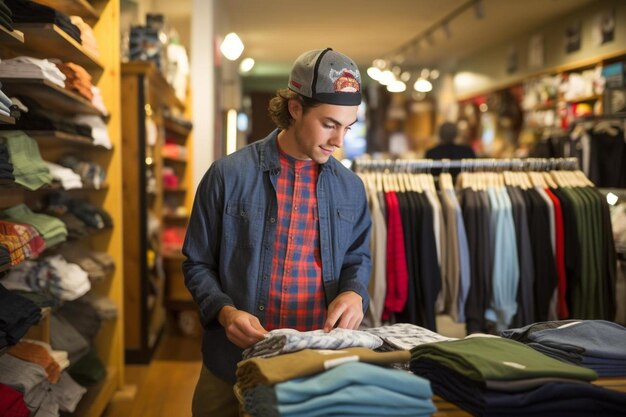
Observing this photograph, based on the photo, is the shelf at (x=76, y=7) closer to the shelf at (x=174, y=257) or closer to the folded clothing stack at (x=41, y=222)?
the folded clothing stack at (x=41, y=222)

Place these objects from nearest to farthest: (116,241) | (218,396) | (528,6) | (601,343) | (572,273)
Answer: (601,343), (218,396), (572,273), (116,241), (528,6)

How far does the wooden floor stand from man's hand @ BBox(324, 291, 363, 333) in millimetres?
2216

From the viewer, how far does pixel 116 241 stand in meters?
4.19

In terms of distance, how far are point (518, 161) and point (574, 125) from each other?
2.87 metres

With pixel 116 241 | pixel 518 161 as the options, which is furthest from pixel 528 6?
pixel 116 241

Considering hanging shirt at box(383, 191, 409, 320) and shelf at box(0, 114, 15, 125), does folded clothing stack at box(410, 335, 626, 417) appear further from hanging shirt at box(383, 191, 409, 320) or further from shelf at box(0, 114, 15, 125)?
hanging shirt at box(383, 191, 409, 320)

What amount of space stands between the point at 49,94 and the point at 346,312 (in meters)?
2.14

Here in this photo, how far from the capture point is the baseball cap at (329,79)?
1862mm

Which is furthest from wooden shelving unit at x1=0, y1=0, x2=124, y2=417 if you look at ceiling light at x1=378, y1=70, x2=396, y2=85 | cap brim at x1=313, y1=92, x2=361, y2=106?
ceiling light at x1=378, y1=70, x2=396, y2=85

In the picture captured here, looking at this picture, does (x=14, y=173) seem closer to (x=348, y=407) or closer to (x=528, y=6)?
(x=348, y=407)

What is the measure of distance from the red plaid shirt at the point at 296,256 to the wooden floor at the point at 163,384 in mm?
2002

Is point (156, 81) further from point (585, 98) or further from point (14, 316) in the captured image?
point (585, 98)

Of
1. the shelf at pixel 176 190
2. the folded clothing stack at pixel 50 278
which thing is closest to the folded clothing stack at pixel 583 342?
the folded clothing stack at pixel 50 278

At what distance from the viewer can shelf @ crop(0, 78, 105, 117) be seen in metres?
2.84
